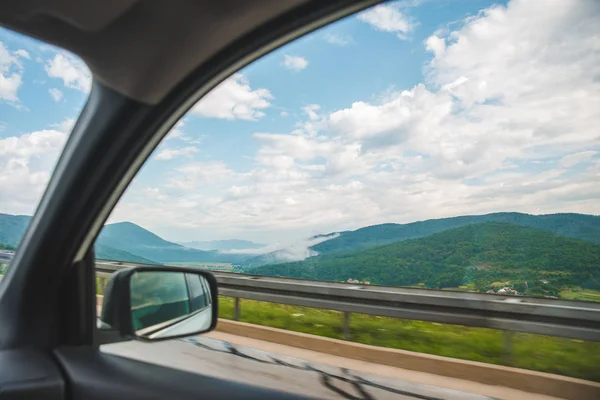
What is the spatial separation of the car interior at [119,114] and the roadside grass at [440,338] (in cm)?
56

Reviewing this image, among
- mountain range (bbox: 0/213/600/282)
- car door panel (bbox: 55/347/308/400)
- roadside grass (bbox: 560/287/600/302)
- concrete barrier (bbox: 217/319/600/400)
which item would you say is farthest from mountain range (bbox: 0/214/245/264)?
roadside grass (bbox: 560/287/600/302)

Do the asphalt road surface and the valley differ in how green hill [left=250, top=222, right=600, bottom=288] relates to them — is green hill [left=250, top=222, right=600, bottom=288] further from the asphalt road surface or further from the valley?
the asphalt road surface

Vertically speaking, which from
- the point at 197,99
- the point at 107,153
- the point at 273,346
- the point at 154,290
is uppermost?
the point at 197,99

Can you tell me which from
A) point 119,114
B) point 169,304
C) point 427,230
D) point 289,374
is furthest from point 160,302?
point 427,230

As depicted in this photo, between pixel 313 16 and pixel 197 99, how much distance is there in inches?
23.7

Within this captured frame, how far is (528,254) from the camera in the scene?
2.60 metres

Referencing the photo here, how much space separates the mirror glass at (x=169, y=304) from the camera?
243 centimetres

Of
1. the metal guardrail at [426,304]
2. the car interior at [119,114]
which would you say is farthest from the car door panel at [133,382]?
the metal guardrail at [426,304]

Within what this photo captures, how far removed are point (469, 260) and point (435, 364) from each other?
76cm

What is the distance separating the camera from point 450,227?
2.74 meters

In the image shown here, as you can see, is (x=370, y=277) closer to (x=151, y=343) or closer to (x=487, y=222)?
(x=487, y=222)

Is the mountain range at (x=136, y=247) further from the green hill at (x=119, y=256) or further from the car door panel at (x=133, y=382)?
the car door panel at (x=133, y=382)

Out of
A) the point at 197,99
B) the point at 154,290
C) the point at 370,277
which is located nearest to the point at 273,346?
the point at 370,277

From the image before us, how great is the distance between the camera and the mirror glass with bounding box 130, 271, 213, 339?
7.96ft
